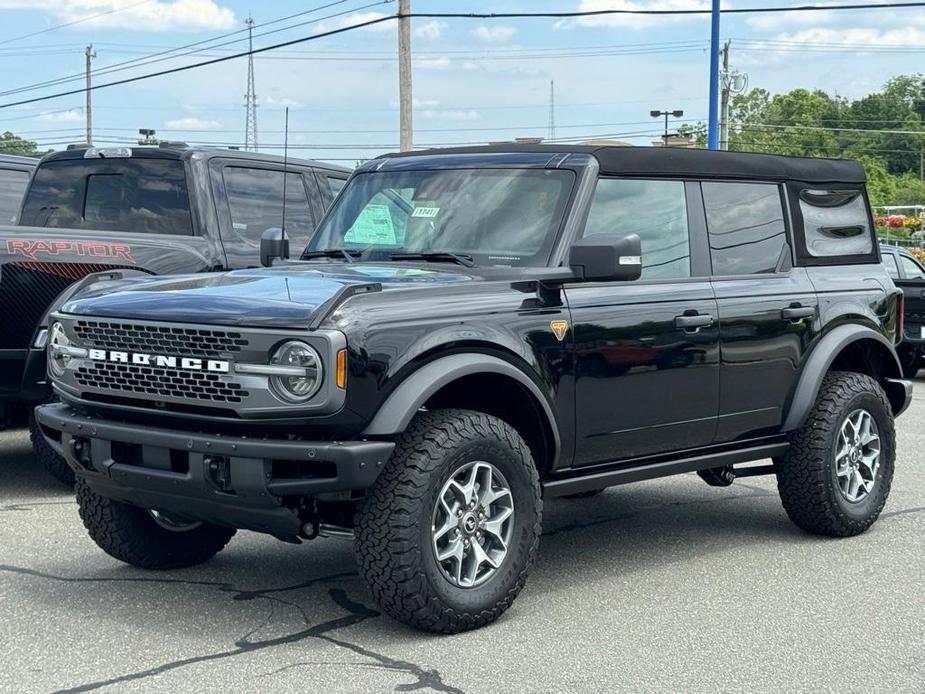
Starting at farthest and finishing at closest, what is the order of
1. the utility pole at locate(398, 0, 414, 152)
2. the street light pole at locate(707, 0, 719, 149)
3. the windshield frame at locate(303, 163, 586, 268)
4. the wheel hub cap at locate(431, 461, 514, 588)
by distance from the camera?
the street light pole at locate(707, 0, 719, 149)
the utility pole at locate(398, 0, 414, 152)
the windshield frame at locate(303, 163, 586, 268)
the wheel hub cap at locate(431, 461, 514, 588)

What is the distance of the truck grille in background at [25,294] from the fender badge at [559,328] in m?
3.28

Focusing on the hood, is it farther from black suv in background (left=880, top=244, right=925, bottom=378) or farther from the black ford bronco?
black suv in background (left=880, top=244, right=925, bottom=378)

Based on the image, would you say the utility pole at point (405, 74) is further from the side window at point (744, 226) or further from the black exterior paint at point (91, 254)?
the side window at point (744, 226)

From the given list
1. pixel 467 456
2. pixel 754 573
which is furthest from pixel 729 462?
pixel 467 456

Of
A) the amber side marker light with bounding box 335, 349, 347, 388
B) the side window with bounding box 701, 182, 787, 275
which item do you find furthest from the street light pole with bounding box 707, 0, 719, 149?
the amber side marker light with bounding box 335, 349, 347, 388

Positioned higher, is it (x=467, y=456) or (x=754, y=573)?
(x=467, y=456)

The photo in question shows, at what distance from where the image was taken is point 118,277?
721 centimetres

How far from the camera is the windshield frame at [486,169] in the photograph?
235 inches

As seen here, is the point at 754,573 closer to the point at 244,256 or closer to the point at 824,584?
the point at 824,584

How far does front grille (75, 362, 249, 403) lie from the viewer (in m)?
4.96

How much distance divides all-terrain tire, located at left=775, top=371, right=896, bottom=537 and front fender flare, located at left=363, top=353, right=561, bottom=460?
2.05m

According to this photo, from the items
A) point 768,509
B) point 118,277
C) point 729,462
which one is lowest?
point 768,509

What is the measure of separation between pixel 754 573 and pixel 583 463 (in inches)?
44.2

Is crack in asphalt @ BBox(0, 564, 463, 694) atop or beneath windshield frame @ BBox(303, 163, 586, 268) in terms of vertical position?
beneath
